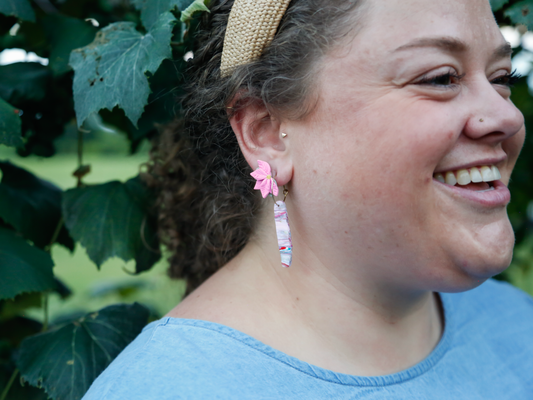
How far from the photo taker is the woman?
1.26m

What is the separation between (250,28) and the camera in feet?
4.69

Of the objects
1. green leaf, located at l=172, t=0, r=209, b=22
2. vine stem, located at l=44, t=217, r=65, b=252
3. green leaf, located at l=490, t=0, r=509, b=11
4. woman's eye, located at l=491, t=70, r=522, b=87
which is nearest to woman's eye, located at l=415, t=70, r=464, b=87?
woman's eye, located at l=491, t=70, r=522, b=87

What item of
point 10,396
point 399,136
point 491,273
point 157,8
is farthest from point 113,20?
point 491,273

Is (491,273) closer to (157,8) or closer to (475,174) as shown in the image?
(475,174)

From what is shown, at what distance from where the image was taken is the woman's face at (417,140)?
1.25 metres

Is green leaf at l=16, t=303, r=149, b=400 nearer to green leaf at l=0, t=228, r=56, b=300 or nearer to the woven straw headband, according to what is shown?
green leaf at l=0, t=228, r=56, b=300

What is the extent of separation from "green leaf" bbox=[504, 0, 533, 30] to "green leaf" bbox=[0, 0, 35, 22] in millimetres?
1714

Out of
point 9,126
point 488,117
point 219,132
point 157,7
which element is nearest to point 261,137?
point 219,132

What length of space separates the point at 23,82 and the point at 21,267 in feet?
2.28

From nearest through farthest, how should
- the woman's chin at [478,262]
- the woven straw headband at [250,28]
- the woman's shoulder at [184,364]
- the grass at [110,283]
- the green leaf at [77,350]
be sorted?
the woman's shoulder at [184,364] < the woman's chin at [478,262] < the woven straw headband at [250,28] < the green leaf at [77,350] < the grass at [110,283]

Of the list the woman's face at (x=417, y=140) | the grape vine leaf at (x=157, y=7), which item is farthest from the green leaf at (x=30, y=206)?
the woman's face at (x=417, y=140)

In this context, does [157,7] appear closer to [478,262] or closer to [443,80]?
[443,80]

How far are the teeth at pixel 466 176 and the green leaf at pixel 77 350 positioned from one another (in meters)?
1.22

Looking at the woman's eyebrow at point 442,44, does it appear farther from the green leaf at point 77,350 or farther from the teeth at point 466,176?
the green leaf at point 77,350
